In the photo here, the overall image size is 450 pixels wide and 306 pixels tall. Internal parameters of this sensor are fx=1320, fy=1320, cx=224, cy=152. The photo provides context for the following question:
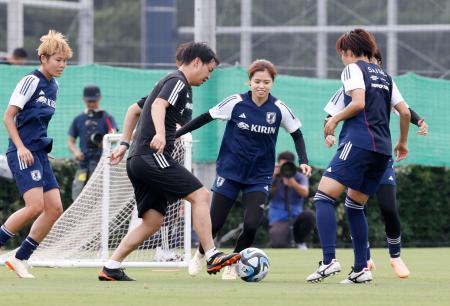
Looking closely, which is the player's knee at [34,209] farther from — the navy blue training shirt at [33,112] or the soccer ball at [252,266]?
the soccer ball at [252,266]

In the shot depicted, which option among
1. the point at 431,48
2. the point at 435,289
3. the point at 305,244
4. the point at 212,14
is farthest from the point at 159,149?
the point at 431,48

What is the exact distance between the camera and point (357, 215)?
416 inches

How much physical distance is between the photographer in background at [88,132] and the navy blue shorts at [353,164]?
696 cm

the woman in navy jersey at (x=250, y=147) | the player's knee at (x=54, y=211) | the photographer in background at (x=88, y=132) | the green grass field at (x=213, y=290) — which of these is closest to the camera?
the green grass field at (x=213, y=290)

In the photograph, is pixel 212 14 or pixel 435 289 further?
pixel 212 14

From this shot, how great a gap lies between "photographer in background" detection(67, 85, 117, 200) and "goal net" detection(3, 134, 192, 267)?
3076mm

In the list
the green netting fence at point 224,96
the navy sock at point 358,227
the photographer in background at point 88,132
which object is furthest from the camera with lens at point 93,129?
the navy sock at point 358,227

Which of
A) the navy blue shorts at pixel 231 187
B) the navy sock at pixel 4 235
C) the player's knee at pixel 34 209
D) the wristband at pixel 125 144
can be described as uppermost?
the wristband at pixel 125 144

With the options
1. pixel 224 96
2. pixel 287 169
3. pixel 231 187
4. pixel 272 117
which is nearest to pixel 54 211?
pixel 231 187

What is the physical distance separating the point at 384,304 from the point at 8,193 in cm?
1029

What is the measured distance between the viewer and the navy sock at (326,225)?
10344mm

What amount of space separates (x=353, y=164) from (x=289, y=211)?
8.52m

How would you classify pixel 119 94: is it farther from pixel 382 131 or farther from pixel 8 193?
pixel 382 131

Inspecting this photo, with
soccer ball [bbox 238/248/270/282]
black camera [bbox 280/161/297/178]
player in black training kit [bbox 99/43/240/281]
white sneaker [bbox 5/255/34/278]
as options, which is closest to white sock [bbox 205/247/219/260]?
player in black training kit [bbox 99/43/240/281]
